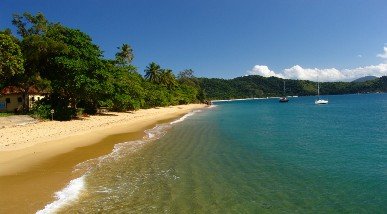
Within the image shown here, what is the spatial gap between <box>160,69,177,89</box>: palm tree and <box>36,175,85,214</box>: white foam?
9292 centimetres

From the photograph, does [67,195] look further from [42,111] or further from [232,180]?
[42,111]

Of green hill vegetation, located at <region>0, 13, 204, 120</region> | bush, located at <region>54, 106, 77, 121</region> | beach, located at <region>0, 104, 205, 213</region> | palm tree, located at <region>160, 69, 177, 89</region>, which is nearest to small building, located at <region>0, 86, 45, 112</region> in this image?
green hill vegetation, located at <region>0, 13, 204, 120</region>

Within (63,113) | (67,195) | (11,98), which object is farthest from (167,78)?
(67,195)

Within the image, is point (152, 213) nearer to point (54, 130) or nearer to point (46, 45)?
point (54, 130)

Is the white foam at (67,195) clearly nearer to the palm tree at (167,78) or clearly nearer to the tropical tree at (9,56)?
the tropical tree at (9,56)

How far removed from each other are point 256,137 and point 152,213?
18.8m

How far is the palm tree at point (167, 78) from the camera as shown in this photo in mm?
106312

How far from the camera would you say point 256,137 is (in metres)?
27.8

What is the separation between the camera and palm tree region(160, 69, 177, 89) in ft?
349

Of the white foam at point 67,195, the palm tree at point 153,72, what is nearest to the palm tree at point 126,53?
the palm tree at point 153,72

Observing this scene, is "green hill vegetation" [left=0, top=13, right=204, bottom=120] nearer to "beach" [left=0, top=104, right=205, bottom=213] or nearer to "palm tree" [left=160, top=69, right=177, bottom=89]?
"beach" [left=0, top=104, right=205, bottom=213]

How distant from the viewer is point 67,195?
38.9 feet

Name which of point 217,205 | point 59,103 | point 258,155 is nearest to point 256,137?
point 258,155

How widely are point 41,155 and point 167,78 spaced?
89.4m
